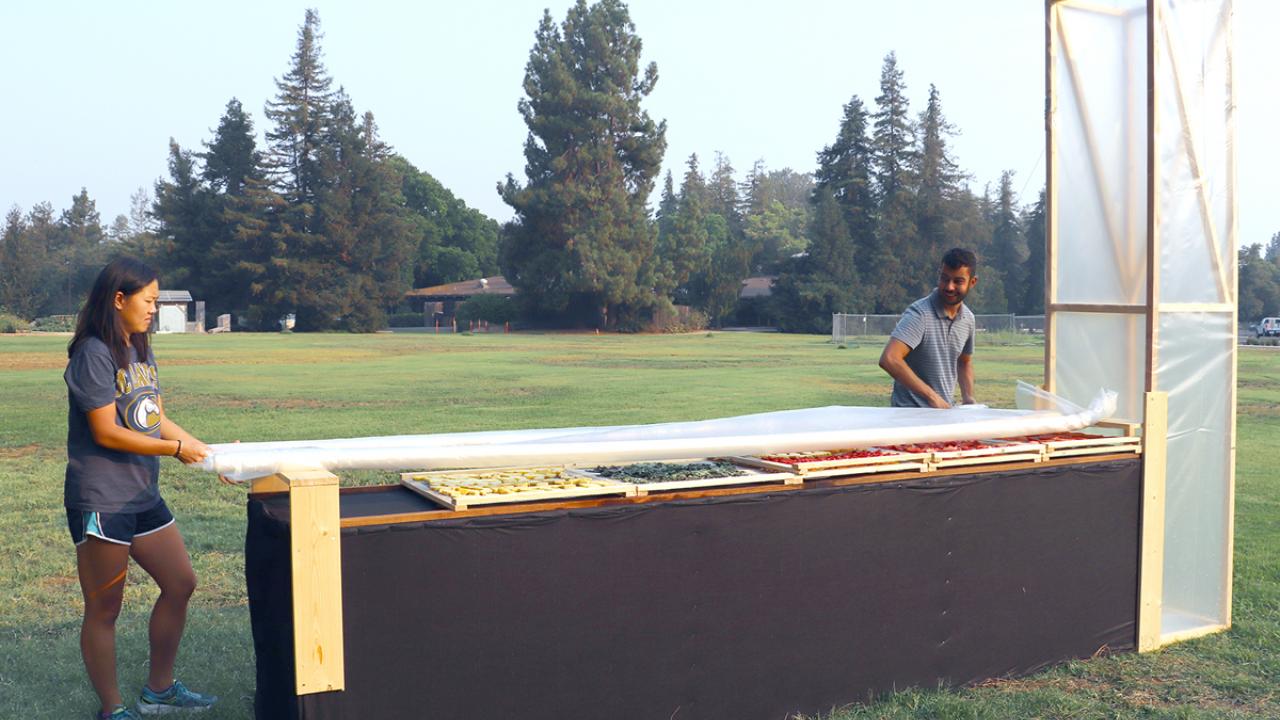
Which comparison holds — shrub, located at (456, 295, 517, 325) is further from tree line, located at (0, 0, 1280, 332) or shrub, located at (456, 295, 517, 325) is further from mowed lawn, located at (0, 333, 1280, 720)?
mowed lawn, located at (0, 333, 1280, 720)

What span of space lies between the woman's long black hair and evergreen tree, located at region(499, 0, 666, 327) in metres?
58.9

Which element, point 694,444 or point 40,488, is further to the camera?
point 40,488

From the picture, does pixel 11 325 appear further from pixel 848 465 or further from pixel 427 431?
pixel 848 465

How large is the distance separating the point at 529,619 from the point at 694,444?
3.37 ft

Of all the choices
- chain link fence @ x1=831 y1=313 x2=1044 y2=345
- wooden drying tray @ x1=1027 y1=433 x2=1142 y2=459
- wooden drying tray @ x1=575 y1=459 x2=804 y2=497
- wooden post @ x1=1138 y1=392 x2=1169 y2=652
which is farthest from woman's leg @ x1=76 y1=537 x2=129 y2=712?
chain link fence @ x1=831 y1=313 x2=1044 y2=345

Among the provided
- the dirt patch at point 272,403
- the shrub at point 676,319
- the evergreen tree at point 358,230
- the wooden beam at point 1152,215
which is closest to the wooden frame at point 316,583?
the wooden beam at point 1152,215

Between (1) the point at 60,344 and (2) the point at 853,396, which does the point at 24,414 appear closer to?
(2) the point at 853,396

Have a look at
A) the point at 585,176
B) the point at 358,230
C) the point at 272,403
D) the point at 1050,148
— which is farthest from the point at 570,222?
the point at 1050,148

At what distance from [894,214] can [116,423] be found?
73942 millimetres

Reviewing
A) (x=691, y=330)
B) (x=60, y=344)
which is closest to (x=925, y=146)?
(x=691, y=330)

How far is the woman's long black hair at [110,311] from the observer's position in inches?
153

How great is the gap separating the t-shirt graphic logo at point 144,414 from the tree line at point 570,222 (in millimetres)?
58919

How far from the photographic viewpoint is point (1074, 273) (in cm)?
Result: 614

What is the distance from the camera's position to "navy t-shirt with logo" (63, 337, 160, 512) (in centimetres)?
381
